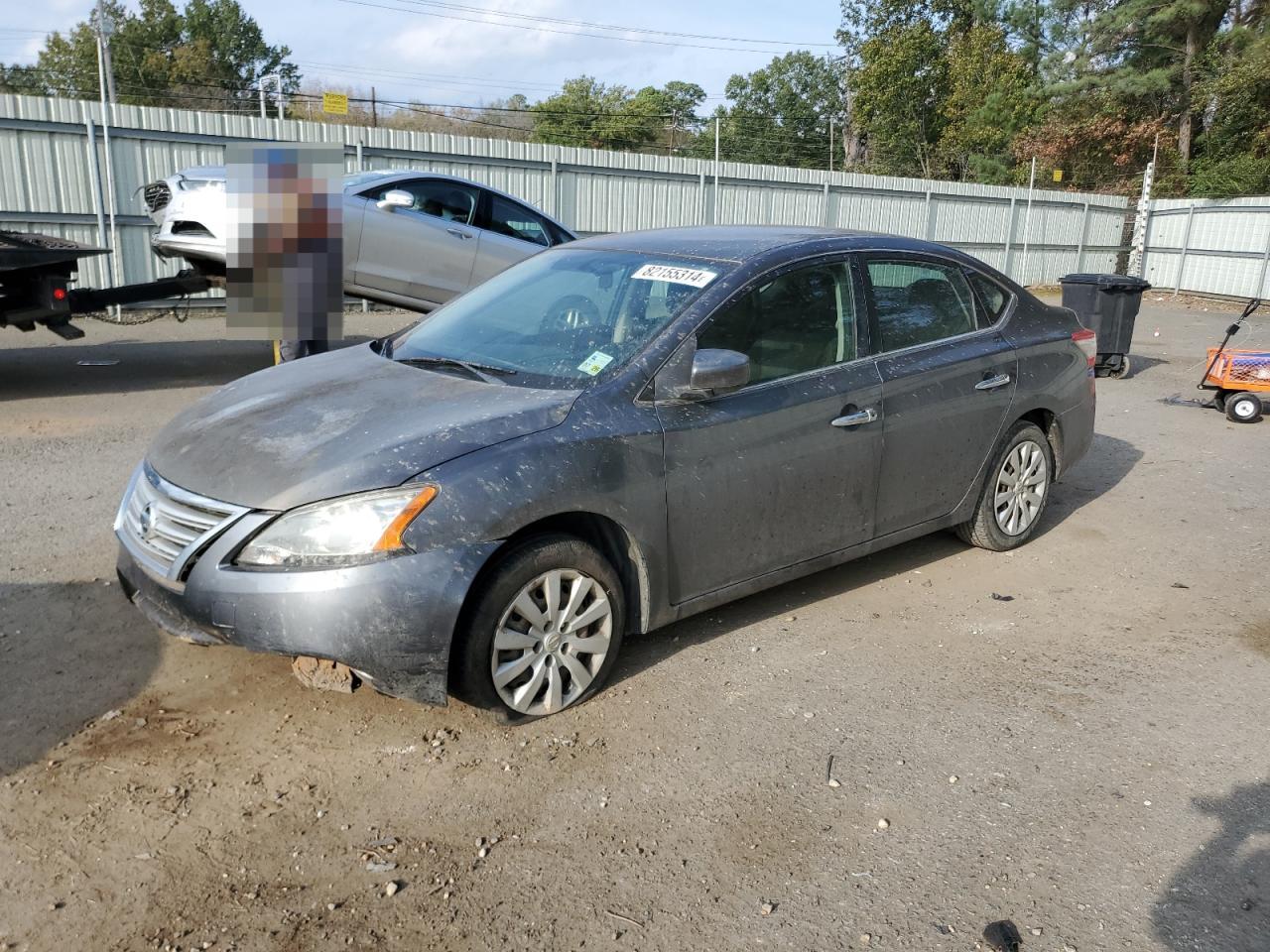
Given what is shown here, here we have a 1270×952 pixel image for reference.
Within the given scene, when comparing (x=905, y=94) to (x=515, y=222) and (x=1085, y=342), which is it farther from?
(x=1085, y=342)

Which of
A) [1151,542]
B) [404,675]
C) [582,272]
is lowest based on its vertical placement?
[1151,542]

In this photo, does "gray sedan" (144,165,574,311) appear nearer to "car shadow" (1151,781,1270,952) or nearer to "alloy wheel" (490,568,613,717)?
"alloy wheel" (490,568,613,717)

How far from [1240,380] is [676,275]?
756 centimetres

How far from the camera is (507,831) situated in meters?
3.04

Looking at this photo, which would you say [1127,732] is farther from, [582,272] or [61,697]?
[61,697]

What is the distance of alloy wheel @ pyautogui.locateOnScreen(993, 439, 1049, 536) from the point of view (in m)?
5.41

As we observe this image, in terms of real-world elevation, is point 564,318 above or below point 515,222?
below

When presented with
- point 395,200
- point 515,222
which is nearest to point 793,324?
point 395,200

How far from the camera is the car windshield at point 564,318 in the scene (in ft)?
Answer: 13.0

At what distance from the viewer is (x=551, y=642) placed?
11.6ft

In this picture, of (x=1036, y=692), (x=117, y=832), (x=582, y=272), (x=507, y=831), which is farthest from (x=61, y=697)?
(x=1036, y=692)

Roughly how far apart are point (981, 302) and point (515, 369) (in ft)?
8.81

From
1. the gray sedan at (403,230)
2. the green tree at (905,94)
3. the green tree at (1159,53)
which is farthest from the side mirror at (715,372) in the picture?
the green tree at (905,94)

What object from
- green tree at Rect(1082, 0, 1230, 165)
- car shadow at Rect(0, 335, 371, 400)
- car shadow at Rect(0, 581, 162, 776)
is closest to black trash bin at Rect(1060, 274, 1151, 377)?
car shadow at Rect(0, 335, 371, 400)
